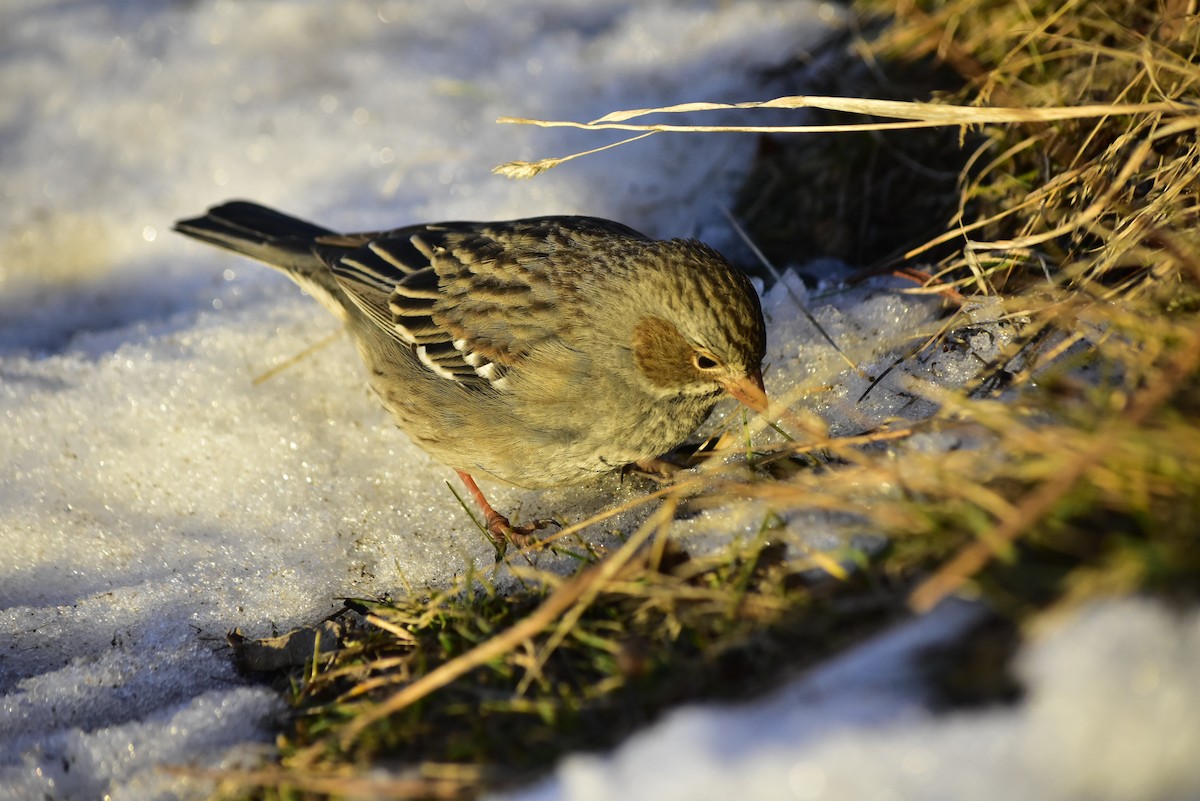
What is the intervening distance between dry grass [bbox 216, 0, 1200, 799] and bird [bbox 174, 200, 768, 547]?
51cm

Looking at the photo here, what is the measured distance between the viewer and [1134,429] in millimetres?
2359

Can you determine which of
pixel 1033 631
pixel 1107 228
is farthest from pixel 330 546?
pixel 1107 228

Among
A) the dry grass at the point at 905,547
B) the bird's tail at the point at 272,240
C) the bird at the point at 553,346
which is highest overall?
the bird's tail at the point at 272,240

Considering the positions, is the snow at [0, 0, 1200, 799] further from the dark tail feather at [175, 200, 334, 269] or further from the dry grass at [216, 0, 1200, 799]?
the dark tail feather at [175, 200, 334, 269]

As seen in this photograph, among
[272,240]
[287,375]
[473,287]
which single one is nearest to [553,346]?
[473,287]

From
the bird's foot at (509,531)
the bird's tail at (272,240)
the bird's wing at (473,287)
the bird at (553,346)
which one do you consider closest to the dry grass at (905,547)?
the bird's foot at (509,531)

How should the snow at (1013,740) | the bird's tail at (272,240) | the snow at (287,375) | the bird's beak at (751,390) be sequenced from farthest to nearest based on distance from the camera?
the bird's tail at (272,240)
the bird's beak at (751,390)
the snow at (287,375)
the snow at (1013,740)

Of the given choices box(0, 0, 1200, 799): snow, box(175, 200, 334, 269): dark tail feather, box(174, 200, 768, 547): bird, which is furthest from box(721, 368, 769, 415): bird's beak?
box(175, 200, 334, 269): dark tail feather

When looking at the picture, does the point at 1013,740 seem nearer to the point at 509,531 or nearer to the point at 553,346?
the point at 509,531

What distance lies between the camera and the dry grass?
2.33 m

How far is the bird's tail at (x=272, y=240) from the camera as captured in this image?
525 cm

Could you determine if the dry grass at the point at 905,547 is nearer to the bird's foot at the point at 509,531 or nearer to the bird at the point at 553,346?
the bird's foot at the point at 509,531

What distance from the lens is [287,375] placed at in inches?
206

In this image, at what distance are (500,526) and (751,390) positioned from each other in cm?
129
